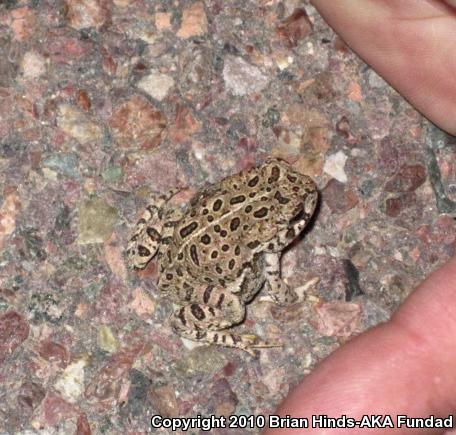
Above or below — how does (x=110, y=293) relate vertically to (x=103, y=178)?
below

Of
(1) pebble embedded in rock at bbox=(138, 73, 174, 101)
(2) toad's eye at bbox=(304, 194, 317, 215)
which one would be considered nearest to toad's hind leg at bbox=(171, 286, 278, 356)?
(2) toad's eye at bbox=(304, 194, 317, 215)

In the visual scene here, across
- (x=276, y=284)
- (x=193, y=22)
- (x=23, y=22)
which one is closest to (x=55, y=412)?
(x=276, y=284)

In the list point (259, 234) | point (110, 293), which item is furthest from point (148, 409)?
point (259, 234)

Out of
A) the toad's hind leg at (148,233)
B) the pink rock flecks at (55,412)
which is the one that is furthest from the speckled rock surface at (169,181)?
the toad's hind leg at (148,233)

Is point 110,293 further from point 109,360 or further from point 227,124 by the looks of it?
point 227,124

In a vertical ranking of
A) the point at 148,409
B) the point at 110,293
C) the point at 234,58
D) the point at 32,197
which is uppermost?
the point at 234,58

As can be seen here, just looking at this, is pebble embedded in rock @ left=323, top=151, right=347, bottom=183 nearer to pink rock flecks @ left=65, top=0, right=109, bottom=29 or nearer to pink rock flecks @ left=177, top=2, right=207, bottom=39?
pink rock flecks @ left=177, top=2, right=207, bottom=39
